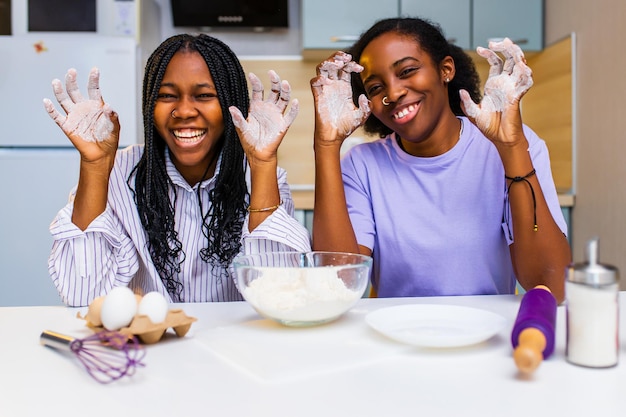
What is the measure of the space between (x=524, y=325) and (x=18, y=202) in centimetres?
221

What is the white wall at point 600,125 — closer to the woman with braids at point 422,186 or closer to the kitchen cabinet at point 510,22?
the kitchen cabinet at point 510,22

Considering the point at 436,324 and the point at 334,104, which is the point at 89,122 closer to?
the point at 334,104

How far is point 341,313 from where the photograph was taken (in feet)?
2.85

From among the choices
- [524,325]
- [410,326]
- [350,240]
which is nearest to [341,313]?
[410,326]

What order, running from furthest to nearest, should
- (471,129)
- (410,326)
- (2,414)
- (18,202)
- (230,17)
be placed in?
(230,17) → (18,202) → (471,129) → (410,326) → (2,414)

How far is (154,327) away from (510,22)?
2412 millimetres

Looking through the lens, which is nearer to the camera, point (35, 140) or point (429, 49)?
point (429, 49)

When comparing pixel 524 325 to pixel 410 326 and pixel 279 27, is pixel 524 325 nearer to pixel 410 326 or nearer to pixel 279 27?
pixel 410 326

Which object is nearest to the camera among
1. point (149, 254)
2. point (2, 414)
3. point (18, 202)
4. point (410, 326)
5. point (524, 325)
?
point (2, 414)

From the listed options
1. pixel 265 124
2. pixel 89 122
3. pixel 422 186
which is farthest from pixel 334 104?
pixel 89 122

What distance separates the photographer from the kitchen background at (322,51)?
2.20 m

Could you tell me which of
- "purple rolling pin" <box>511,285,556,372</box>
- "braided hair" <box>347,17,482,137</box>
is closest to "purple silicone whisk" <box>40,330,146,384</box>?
"purple rolling pin" <box>511,285,556,372</box>

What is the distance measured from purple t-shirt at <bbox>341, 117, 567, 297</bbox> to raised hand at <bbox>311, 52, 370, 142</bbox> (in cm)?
19

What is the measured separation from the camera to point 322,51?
9.01 ft
